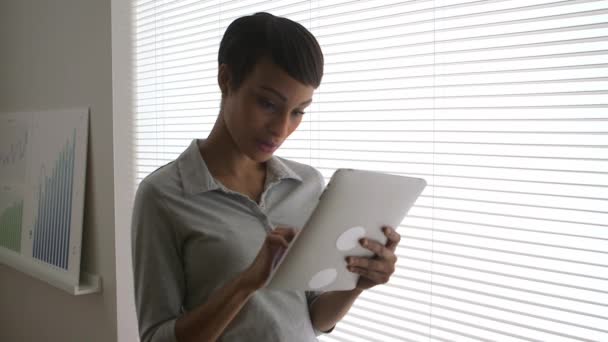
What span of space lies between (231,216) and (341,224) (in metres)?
0.27

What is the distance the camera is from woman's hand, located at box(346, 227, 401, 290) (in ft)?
2.96

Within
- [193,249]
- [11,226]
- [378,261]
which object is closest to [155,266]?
[193,249]

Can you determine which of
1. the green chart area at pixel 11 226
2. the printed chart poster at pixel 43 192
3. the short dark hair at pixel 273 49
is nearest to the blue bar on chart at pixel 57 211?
the printed chart poster at pixel 43 192

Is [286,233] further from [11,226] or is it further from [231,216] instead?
[11,226]

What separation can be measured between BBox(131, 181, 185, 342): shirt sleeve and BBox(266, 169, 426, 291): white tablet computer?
23 centimetres

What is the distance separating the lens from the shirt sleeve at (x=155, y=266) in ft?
3.10

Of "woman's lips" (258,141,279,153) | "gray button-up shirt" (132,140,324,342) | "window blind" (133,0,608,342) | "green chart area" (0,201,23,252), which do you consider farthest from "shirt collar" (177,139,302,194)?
"green chart area" (0,201,23,252)

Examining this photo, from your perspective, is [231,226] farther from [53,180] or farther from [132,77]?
[53,180]

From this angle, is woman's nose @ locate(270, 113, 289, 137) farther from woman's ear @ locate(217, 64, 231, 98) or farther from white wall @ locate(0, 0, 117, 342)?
white wall @ locate(0, 0, 117, 342)

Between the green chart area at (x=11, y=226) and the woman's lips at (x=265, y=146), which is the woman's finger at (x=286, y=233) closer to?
the woman's lips at (x=265, y=146)

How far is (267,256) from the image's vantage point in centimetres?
83

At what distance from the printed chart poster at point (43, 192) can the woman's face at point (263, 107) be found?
170cm

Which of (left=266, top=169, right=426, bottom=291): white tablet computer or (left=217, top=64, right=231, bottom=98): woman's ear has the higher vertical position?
(left=217, top=64, right=231, bottom=98): woman's ear

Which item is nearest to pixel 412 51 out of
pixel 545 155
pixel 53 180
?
pixel 545 155
